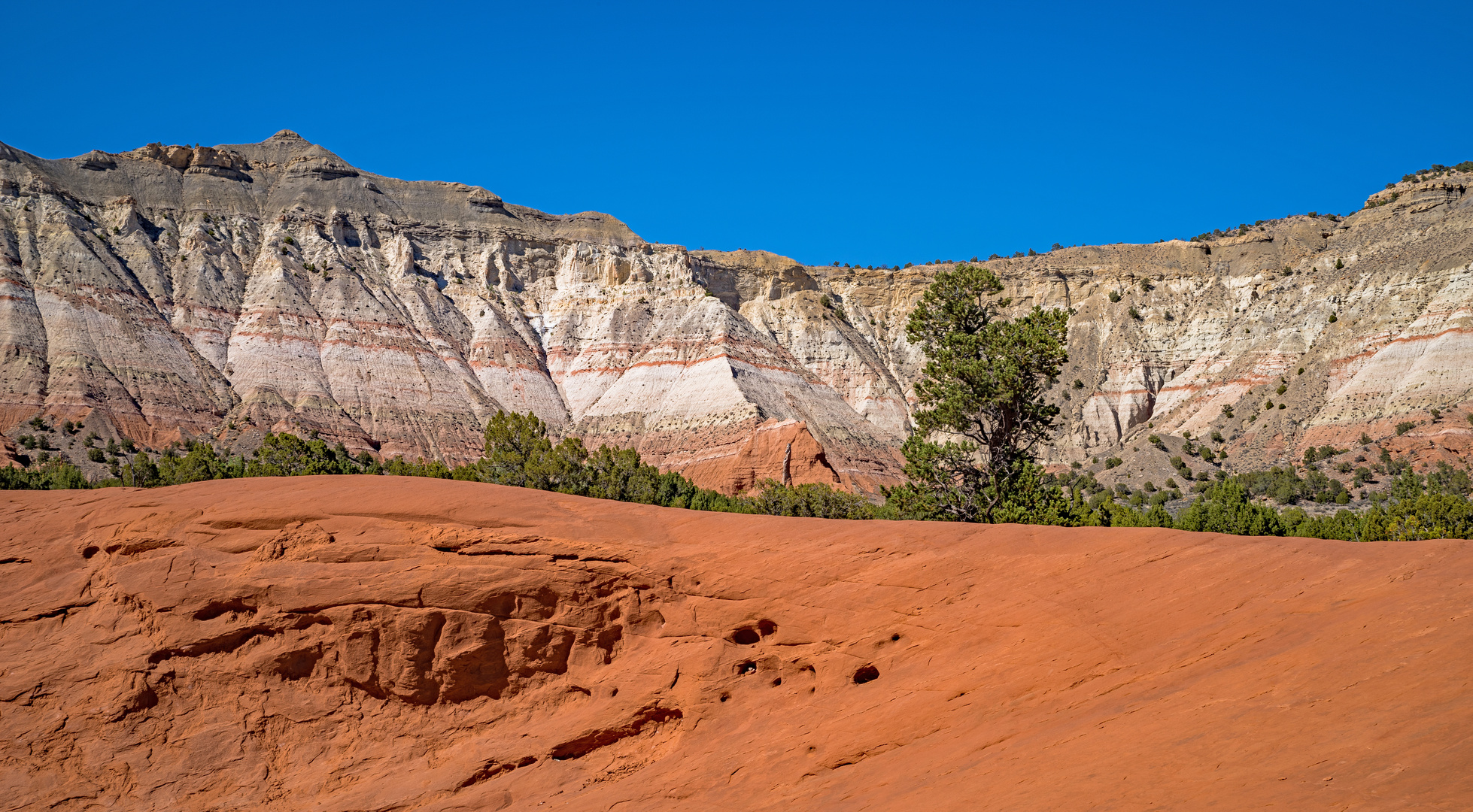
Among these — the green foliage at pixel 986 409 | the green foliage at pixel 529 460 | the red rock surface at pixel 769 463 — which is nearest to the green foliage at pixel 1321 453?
the red rock surface at pixel 769 463

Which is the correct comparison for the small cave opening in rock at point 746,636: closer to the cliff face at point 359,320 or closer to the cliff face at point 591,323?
the cliff face at point 591,323

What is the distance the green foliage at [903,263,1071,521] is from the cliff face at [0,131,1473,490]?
3940cm

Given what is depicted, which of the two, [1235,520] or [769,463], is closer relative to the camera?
[1235,520]

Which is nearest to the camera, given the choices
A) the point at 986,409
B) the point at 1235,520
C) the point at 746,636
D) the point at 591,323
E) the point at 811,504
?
the point at 746,636

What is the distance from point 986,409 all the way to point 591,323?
69.0 metres

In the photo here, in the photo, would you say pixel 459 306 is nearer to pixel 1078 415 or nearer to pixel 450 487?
pixel 1078 415

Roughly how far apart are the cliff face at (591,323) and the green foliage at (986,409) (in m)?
39.4

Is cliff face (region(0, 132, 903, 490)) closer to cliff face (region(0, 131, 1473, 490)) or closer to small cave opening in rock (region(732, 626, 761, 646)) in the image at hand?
cliff face (region(0, 131, 1473, 490))

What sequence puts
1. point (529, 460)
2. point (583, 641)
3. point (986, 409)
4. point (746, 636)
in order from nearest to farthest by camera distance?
1. point (746, 636)
2. point (583, 641)
3. point (986, 409)
4. point (529, 460)

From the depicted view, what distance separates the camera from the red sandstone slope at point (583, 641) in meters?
10.6

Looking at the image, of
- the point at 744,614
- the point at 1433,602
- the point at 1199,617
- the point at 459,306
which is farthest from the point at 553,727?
the point at 459,306

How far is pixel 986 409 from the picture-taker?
2967cm

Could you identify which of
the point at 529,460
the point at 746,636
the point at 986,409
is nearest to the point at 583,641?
the point at 746,636

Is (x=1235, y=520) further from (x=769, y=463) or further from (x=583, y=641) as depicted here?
(x=769, y=463)
